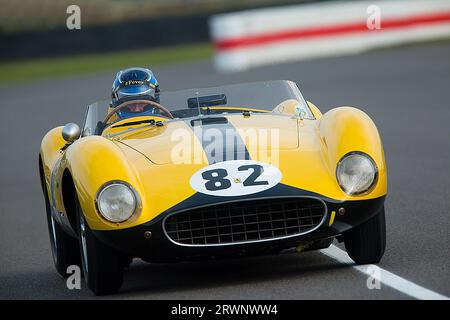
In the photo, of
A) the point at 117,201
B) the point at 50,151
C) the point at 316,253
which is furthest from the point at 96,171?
the point at 50,151

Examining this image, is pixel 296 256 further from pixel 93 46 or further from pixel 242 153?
pixel 93 46

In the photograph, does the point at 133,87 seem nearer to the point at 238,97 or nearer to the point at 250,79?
the point at 238,97

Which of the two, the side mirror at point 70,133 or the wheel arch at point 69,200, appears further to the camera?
the side mirror at point 70,133

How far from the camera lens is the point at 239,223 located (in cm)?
631

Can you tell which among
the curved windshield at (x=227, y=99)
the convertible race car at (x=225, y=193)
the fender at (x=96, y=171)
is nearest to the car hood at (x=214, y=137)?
the convertible race car at (x=225, y=193)

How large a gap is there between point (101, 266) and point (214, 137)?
104 centimetres

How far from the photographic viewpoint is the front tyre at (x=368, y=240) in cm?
661

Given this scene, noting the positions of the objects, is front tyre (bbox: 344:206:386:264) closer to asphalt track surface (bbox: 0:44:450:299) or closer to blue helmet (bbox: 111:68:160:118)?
asphalt track surface (bbox: 0:44:450:299)

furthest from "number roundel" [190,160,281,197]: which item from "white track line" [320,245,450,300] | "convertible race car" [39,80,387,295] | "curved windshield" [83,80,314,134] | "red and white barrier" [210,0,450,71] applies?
"red and white barrier" [210,0,450,71]

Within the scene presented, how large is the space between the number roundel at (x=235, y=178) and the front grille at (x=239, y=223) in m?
0.09

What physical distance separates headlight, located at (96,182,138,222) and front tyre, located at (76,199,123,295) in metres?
0.20

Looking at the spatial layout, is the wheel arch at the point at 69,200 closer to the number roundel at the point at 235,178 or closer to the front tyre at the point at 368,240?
the number roundel at the point at 235,178

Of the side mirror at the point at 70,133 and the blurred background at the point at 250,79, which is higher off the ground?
the side mirror at the point at 70,133

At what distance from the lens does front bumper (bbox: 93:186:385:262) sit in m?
6.29
